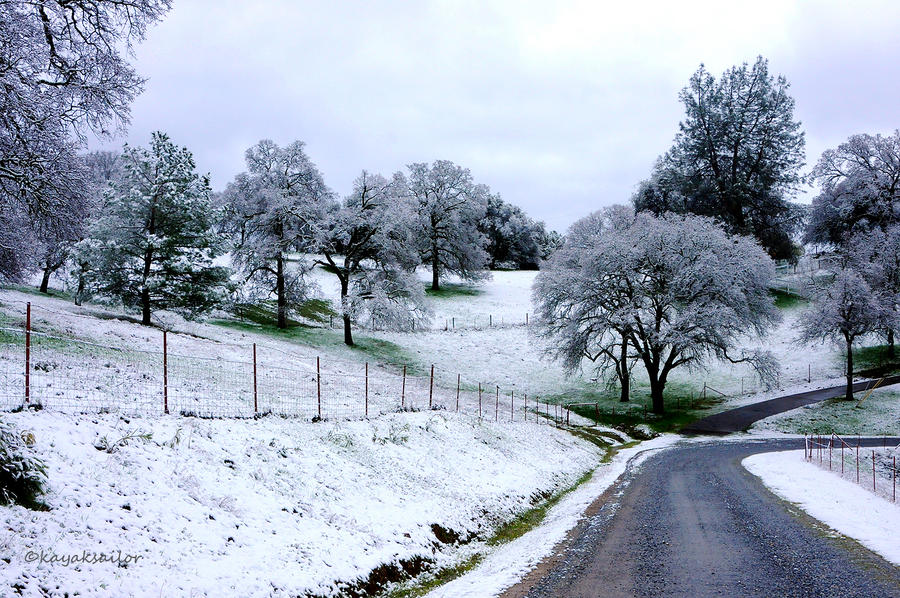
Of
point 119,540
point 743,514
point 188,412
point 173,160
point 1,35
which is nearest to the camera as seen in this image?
point 119,540

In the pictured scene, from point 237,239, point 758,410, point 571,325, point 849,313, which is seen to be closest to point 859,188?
point 849,313

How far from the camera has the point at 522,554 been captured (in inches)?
413

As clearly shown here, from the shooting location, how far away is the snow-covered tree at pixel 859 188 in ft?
182

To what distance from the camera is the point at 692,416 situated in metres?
37.5

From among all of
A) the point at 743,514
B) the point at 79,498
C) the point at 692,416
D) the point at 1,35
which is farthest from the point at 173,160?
the point at 692,416

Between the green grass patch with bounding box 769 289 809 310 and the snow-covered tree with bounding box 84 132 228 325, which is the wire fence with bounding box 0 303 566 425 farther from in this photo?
the green grass patch with bounding box 769 289 809 310

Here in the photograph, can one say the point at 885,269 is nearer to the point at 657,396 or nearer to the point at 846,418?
the point at 846,418

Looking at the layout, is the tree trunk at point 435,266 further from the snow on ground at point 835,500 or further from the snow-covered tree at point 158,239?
the snow on ground at point 835,500

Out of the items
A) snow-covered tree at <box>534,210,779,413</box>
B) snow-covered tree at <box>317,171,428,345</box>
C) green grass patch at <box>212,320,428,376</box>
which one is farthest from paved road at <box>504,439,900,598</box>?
snow-covered tree at <box>317,171,428,345</box>

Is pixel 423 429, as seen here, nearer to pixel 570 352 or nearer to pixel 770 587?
pixel 770 587

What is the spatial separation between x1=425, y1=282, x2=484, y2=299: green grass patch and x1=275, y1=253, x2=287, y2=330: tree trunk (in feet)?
79.4

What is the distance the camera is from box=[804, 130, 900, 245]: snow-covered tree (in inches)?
2184

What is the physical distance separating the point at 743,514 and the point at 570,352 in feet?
81.6

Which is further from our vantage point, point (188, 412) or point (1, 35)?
point (188, 412)
